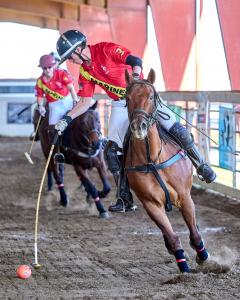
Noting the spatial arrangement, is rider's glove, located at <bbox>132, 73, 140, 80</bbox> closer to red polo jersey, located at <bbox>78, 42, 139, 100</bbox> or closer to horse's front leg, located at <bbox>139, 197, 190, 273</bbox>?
red polo jersey, located at <bbox>78, 42, 139, 100</bbox>

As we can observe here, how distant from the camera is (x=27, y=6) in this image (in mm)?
30688

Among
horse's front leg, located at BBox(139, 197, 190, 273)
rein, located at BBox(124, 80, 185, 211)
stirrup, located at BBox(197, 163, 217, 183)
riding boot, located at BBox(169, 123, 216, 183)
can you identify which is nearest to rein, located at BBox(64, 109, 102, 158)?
stirrup, located at BBox(197, 163, 217, 183)

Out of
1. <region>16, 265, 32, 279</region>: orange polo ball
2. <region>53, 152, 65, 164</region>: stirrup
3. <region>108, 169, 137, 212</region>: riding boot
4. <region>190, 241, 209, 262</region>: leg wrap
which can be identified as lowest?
<region>16, 265, 32, 279</region>: orange polo ball

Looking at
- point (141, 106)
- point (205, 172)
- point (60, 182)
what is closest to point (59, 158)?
point (60, 182)

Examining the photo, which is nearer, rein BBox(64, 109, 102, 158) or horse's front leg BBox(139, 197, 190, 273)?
horse's front leg BBox(139, 197, 190, 273)

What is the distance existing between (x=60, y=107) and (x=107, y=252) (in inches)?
189

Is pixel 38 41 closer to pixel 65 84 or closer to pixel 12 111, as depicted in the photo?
pixel 12 111

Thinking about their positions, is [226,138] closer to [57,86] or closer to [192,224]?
[57,86]

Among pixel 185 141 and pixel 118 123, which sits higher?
pixel 118 123

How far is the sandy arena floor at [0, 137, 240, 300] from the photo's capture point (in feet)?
20.4

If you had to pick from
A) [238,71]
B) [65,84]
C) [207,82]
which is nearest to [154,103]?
[65,84]

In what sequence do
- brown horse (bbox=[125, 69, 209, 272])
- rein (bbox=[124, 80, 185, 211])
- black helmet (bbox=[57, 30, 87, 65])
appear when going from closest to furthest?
rein (bbox=[124, 80, 185, 211]), brown horse (bbox=[125, 69, 209, 272]), black helmet (bbox=[57, 30, 87, 65])

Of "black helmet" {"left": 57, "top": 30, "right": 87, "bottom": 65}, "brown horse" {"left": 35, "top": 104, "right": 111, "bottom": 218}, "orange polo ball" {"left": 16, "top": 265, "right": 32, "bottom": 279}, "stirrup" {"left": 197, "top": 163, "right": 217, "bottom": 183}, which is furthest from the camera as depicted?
"brown horse" {"left": 35, "top": 104, "right": 111, "bottom": 218}

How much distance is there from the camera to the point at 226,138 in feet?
41.8
